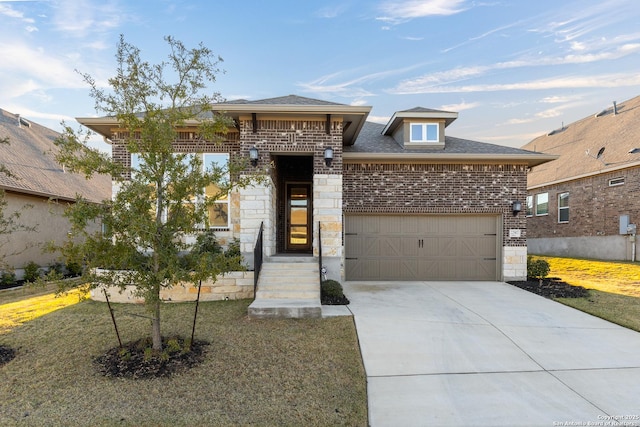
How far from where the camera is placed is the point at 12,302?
8.22 m

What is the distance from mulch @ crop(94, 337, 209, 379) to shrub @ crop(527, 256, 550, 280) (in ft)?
32.0

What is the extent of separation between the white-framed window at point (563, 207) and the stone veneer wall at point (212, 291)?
17574mm

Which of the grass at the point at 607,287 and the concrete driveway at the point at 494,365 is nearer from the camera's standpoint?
the concrete driveway at the point at 494,365

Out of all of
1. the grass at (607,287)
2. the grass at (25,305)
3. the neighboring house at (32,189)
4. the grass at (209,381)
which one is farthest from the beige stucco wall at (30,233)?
the grass at (607,287)

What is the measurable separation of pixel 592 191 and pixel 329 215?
14.8 meters

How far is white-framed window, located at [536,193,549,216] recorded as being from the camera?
1847 centimetres

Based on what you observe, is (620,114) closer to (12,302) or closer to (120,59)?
(120,59)

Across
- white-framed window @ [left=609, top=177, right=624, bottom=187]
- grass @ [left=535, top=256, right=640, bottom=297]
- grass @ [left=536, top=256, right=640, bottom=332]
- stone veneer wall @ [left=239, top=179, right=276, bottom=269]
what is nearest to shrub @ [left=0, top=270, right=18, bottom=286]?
stone veneer wall @ [left=239, top=179, right=276, bottom=269]

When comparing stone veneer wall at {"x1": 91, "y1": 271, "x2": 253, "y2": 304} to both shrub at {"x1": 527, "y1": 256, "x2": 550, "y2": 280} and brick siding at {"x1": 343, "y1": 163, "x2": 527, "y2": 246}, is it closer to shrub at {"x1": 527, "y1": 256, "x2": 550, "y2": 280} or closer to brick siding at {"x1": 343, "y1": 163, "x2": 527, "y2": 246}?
brick siding at {"x1": 343, "y1": 163, "x2": 527, "y2": 246}

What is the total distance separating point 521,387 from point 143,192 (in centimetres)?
520

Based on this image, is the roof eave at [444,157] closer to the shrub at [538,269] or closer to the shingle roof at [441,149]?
the shingle roof at [441,149]

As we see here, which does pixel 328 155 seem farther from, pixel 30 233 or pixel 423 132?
pixel 30 233

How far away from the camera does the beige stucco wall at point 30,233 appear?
422 inches

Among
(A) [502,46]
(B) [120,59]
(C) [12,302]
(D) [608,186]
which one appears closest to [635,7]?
(A) [502,46]
